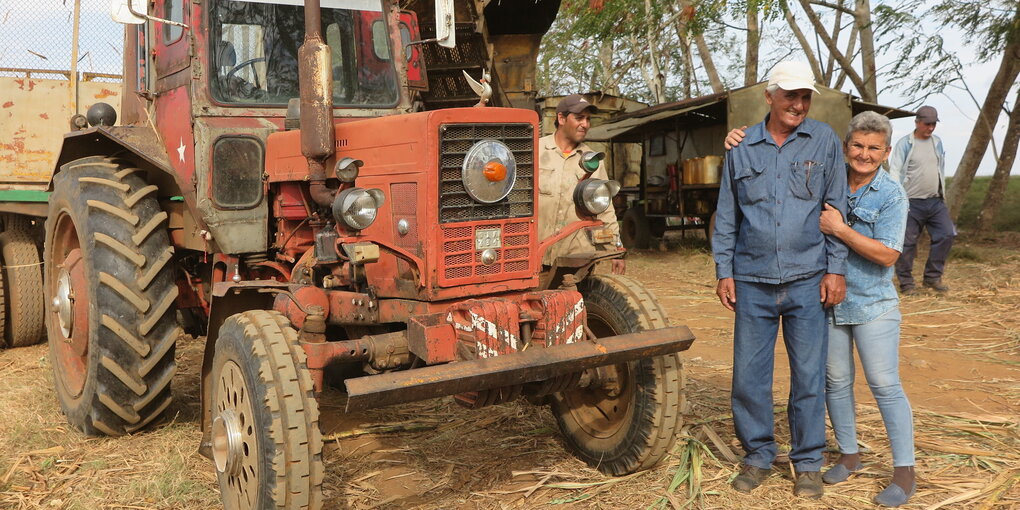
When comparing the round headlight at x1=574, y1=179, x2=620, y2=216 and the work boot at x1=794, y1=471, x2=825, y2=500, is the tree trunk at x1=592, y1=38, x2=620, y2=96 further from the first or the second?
the work boot at x1=794, y1=471, x2=825, y2=500

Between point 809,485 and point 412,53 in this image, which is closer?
point 809,485

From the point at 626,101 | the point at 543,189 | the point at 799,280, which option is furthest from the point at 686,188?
the point at 799,280

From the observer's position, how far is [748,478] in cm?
375

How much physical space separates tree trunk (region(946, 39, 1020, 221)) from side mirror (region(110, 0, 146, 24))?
1217 centimetres

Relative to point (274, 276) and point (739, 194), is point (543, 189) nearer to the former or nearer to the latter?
point (739, 194)

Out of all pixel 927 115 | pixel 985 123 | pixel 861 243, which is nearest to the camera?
pixel 861 243

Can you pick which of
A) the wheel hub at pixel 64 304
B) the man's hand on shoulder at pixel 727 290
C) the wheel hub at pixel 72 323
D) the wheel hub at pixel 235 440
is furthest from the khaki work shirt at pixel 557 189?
the wheel hub at pixel 64 304

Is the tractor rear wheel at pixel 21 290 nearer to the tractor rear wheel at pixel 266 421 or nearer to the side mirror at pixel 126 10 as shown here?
the side mirror at pixel 126 10

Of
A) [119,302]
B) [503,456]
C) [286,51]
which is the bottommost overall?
[503,456]

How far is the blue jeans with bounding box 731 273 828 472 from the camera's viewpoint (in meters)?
3.59

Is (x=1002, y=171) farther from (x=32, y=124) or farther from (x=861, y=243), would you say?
(x=32, y=124)

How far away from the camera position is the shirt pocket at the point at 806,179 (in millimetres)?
3510

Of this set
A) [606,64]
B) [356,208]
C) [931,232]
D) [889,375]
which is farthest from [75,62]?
[606,64]

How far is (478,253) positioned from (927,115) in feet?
22.0
